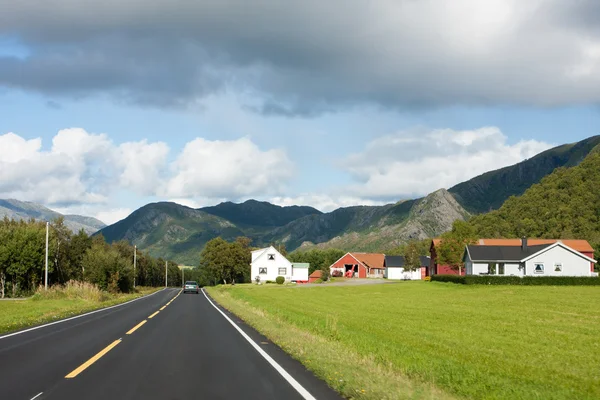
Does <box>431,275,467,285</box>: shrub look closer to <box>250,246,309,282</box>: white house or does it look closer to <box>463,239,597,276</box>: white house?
<box>463,239,597,276</box>: white house

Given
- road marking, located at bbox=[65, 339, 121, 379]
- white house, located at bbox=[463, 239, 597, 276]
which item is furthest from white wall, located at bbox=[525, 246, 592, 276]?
road marking, located at bbox=[65, 339, 121, 379]

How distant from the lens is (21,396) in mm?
8594

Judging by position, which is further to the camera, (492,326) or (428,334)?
(492,326)

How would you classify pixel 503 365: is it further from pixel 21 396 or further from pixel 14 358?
pixel 14 358

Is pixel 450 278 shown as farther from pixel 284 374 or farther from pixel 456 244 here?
pixel 284 374

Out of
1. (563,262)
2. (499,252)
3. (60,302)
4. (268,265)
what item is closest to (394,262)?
(268,265)

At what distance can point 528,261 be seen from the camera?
265ft

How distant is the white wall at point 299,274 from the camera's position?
12169 cm

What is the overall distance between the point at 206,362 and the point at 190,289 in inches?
2310

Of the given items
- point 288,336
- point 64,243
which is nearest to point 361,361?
point 288,336

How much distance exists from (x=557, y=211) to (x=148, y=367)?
14830cm

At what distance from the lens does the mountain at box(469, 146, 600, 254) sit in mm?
134125

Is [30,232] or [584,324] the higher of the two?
[30,232]

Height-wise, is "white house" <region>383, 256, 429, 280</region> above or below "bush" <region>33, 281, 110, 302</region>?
below
